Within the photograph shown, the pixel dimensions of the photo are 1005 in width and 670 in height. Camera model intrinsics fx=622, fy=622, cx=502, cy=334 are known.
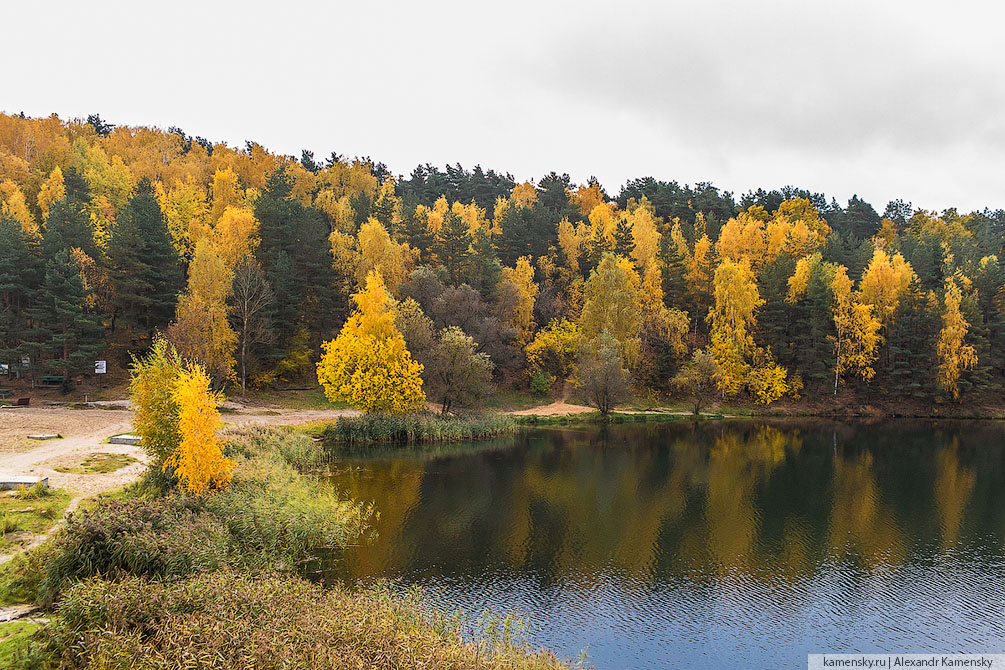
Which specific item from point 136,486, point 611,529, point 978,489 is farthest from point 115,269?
point 978,489

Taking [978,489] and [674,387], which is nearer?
[978,489]

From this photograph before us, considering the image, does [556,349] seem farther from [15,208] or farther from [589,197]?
[15,208]

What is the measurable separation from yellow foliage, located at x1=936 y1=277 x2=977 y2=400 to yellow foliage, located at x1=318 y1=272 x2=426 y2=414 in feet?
183

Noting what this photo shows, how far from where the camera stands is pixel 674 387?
A: 69000 mm

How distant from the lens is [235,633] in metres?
11.2

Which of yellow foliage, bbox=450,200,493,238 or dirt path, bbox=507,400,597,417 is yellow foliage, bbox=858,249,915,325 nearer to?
dirt path, bbox=507,400,597,417

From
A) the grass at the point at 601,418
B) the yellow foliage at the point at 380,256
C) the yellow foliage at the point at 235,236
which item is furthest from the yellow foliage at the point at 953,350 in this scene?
the yellow foliage at the point at 235,236

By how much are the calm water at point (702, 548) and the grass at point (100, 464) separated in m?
10.2

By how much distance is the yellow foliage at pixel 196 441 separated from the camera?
20922mm

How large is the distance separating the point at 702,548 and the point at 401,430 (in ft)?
86.8

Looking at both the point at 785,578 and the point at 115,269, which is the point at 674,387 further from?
the point at 115,269

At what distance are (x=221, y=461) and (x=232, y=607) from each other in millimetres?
10593

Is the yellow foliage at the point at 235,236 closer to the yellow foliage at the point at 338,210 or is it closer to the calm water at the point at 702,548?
the yellow foliage at the point at 338,210

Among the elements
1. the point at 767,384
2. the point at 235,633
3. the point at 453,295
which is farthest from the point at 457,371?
the point at 235,633
